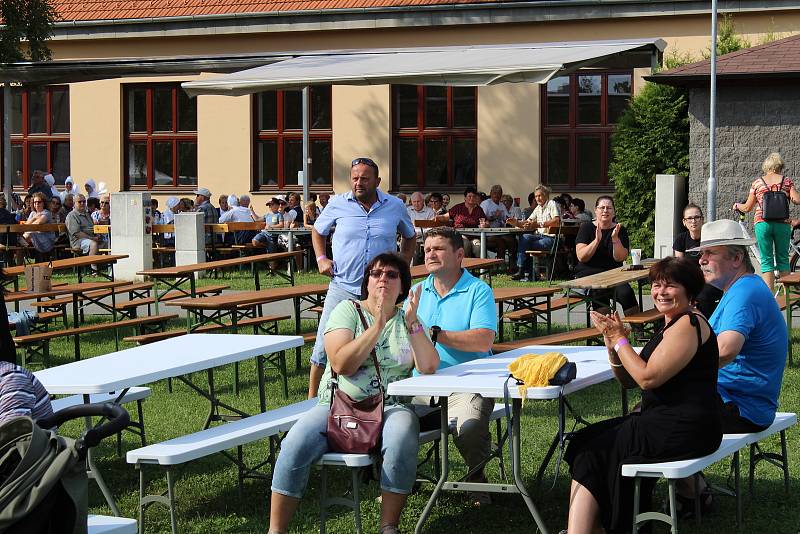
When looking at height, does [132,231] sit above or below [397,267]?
below

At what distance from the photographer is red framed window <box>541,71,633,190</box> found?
25500 mm

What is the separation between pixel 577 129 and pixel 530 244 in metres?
8.72

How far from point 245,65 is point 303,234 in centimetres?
257

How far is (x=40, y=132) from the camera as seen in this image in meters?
30.1

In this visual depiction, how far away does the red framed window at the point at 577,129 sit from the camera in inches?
1004

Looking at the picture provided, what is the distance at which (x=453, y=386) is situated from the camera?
230 inches

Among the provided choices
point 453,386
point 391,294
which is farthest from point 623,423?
point 391,294

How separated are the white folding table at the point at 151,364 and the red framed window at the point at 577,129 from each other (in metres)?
18.4

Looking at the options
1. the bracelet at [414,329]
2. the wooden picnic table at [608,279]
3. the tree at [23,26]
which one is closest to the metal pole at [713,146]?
the wooden picnic table at [608,279]

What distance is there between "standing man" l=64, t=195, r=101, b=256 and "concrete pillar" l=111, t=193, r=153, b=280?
106cm

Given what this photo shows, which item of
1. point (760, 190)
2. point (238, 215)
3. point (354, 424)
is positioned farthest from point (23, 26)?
point (354, 424)

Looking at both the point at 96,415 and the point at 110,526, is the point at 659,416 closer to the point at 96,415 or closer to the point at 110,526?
the point at 110,526

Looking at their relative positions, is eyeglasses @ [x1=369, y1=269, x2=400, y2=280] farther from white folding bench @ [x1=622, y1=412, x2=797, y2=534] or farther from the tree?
the tree

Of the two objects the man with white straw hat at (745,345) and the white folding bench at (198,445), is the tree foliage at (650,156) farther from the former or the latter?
the white folding bench at (198,445)
